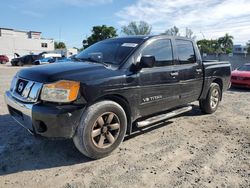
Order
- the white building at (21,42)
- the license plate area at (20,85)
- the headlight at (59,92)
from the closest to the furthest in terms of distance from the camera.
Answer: the headlight at (59,92) → the license plate area at (20,85) → the white building at (21,42)

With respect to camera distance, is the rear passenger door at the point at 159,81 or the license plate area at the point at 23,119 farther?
the rear passenger door at the point at 159,81

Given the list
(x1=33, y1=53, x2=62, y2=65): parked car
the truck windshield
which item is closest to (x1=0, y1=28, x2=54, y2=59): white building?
(x1=33, y1=53, x2=62, y2=65): parked car

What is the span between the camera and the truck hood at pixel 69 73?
3.81 metres

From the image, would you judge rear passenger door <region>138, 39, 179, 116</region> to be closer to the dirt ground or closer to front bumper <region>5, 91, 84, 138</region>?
the dirt ground

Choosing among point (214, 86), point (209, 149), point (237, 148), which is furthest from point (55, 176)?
point (214, 86)

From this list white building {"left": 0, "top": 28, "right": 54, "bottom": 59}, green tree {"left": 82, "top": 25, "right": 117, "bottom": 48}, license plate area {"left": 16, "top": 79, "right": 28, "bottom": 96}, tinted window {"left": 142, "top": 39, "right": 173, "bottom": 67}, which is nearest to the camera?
license plate area {"left": 16, "top": 79, "right": 28, "bottom": 96}

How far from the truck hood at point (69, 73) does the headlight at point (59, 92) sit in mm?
86

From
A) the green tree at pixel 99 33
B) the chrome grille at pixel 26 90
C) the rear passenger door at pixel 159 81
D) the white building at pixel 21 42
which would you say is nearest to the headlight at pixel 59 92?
the chrome grille at pixel 26 90

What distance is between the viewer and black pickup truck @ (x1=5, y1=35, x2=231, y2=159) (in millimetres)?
3713

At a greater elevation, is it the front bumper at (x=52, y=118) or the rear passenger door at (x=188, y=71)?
the rear passenger door at (x=188, y=71)

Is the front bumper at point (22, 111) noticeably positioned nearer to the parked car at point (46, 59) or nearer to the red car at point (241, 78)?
the red car at point (241, 78)

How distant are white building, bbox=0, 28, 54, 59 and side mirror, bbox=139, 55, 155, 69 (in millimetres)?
61046

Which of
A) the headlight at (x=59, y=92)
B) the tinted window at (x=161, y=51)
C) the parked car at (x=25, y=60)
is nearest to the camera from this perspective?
the headlight at (x=59, y=92)

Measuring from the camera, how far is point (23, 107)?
12.7 ft
